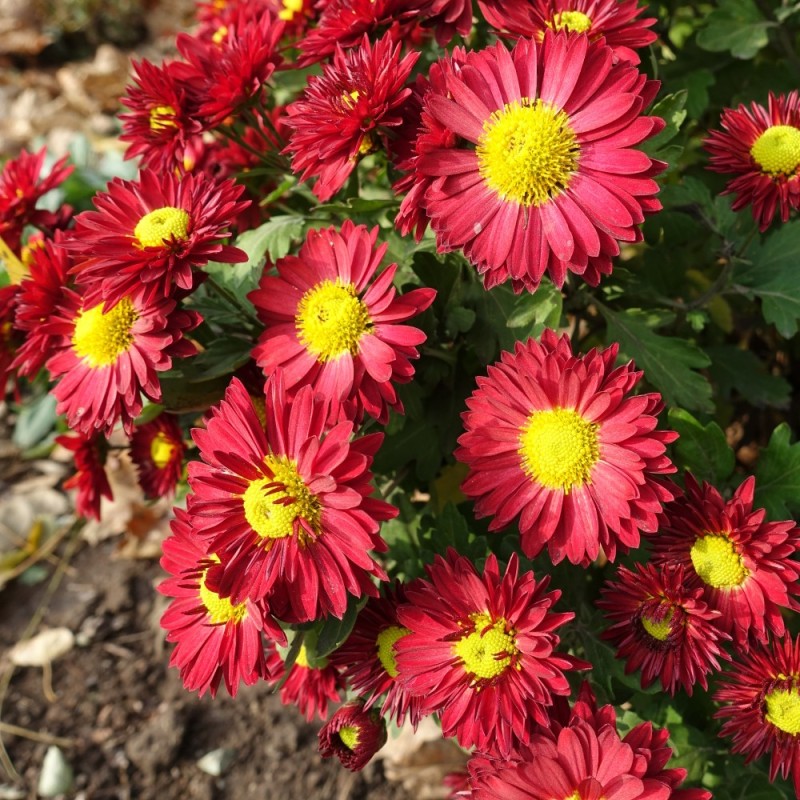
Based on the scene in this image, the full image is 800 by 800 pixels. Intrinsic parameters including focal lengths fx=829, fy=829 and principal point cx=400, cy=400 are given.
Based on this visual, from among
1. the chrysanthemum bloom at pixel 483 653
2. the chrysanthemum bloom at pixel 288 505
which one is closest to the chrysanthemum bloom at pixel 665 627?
the chrysanthemum bloom at pixel 483 653

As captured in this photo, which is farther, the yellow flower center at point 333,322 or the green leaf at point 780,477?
the green leaf at point 780,477

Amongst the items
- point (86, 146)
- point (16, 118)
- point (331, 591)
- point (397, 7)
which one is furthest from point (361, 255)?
point (16, 118)

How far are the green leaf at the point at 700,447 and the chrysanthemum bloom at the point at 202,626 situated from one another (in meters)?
0.75

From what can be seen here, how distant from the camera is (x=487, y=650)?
3.81 feet

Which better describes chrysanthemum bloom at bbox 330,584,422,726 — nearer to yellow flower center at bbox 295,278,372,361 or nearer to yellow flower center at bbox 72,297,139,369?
yellow flower center at bbox 295,278,372,361

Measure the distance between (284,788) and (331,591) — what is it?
1200 millimetres

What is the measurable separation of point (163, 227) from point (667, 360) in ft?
2.99

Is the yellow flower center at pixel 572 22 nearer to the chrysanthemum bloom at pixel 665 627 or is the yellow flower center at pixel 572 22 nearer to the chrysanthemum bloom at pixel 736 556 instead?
the chrysanthemum bloom at pixel 736 556

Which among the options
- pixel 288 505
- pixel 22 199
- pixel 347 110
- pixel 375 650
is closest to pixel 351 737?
pixel 375 650

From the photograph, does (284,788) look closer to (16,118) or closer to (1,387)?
(1,387)

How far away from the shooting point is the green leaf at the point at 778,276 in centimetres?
156

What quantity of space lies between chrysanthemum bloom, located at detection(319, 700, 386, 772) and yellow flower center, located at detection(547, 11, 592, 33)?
113cm

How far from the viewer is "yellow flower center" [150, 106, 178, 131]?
4.90 feet

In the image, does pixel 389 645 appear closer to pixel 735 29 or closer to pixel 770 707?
pixel 770 707
